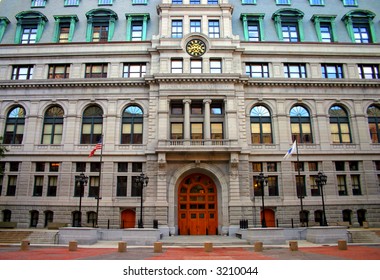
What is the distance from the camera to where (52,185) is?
3256cm

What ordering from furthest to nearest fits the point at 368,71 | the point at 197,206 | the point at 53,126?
1. the point at 368,71
2. the point at 53,126
3. the point at 197,206

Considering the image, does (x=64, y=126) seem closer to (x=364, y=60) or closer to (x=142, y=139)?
(x=142, y=139)

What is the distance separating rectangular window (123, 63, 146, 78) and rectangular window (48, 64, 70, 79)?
734 centimetres

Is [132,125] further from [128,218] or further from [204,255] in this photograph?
[204,255]

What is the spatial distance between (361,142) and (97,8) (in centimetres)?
3775

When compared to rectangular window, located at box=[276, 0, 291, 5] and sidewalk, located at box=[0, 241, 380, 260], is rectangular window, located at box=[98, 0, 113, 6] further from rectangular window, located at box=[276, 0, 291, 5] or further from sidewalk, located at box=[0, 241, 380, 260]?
sidewalk, located at box=[0, 241, 380, 260]

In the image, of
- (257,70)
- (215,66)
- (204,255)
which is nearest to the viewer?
(204,255)

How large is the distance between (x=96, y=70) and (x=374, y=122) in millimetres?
34967

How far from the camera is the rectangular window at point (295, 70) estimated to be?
3569cm

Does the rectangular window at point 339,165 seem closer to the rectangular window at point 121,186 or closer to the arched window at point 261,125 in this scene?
the arched window at point 261,125

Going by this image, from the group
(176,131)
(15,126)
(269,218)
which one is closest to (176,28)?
(176,131)

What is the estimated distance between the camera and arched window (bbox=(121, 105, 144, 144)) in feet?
111

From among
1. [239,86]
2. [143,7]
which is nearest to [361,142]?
[239,86]

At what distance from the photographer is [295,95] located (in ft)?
114
